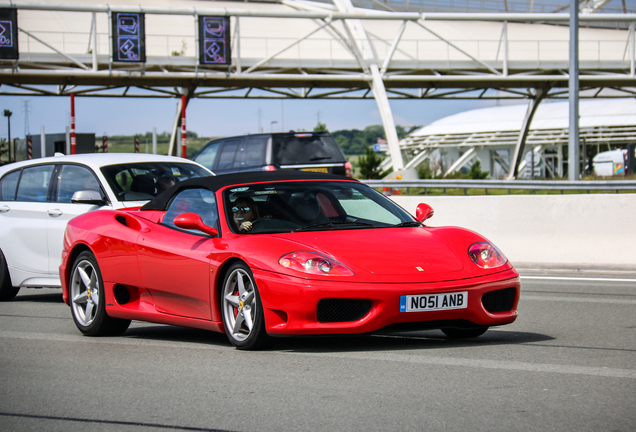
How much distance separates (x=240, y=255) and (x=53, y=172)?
15.4 ft

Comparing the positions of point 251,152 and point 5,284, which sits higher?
point 251,152

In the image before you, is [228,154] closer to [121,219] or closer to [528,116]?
Answer: [121,219]

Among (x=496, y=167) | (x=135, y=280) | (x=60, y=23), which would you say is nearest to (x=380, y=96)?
(x=60, y=23)

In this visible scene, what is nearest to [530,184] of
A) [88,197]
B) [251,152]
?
[251,152]

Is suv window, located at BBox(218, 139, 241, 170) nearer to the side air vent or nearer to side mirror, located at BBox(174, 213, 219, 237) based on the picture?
the side air vent

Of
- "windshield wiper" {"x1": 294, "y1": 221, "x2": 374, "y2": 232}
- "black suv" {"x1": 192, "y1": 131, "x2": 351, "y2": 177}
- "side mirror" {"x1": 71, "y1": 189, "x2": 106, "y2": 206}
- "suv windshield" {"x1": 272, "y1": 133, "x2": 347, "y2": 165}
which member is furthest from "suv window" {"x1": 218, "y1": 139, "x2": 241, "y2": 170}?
"windshield wiper" {"x1": 294, "y1": 221, "x2": 374, "y2": 232}

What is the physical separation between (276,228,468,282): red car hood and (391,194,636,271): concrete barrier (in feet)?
22.3

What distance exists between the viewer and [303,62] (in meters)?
40.7

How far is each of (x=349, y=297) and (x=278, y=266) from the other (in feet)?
1.71

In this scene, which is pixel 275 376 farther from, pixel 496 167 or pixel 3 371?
pixel 496 167

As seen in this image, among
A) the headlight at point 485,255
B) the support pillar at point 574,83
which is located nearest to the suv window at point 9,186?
the headlight at point 485,255

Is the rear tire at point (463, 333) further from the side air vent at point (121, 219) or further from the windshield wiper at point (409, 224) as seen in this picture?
the side air vent at point (121, 219)

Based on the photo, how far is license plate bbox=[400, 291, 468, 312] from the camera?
5.67 metres

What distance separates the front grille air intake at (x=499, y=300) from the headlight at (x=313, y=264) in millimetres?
1024
